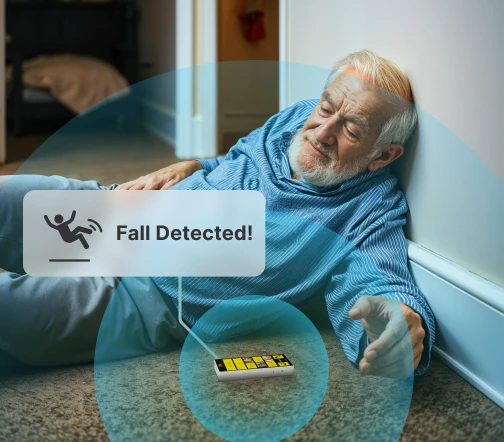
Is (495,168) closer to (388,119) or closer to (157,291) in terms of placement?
(388,119)

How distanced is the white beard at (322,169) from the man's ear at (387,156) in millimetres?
13

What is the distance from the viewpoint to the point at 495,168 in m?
0.71

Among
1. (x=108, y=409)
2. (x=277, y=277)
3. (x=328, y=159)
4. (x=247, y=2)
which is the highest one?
(x=247, y=2)

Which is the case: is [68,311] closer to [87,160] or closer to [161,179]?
[161,179]

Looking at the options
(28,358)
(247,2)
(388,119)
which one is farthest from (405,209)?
(247,2)

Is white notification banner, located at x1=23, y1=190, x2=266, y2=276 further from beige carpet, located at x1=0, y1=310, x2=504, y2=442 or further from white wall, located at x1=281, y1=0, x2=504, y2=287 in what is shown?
white wall, located at x1=281, y1=0, x2=504, y2=287

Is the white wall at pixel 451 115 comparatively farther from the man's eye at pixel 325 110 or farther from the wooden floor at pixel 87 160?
the wooden floor at pixel 87 160

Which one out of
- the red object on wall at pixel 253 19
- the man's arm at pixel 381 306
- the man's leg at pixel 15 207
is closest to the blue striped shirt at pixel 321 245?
the man's arm at pixel 381 306

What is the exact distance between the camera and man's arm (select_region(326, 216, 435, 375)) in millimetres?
693

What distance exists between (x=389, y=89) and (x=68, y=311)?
1.44 ft

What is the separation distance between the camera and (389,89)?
0.79 metres

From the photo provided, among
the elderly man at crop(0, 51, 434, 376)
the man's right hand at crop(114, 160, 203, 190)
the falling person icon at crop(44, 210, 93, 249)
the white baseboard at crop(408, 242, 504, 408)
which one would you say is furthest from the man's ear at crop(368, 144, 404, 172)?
Answer: the falling person icon at crop(44, 210, 93, 249)

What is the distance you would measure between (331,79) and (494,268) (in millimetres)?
283

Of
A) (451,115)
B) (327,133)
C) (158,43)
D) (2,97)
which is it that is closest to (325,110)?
(327,133)
